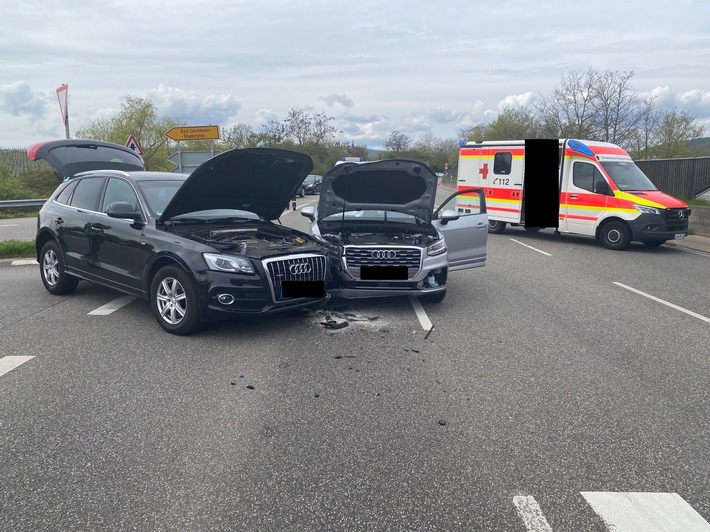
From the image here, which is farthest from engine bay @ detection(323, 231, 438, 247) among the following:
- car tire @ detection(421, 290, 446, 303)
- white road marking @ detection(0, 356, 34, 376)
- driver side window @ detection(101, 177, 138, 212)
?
white road marking @ detection(0, 356, 34, 376)

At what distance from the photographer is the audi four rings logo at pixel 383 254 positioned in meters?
6.70

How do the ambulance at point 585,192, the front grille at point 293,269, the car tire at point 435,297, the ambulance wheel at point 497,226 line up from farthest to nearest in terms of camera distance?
the ambulance wheel at point 497,226
the ambulance at point 585,192
the car tire at point 435,297
the front grille at point 293,269

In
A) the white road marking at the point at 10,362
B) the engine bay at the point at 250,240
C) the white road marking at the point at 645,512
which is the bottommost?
the white road marking at the point at 645,512

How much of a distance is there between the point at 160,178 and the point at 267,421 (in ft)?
13.6

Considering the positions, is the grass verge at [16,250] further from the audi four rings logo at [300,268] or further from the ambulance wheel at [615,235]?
the ambulance wheel at [615,235]

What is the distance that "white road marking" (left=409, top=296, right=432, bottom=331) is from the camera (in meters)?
6.46

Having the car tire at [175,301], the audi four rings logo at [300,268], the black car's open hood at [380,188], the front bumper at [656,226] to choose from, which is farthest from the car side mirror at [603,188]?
the car tire at [175,301]

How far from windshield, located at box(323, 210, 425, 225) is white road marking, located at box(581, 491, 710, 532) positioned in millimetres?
5247

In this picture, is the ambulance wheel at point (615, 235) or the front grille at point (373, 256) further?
the ambulance wheel at point (615, 235)

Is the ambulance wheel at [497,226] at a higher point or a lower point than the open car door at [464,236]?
lower

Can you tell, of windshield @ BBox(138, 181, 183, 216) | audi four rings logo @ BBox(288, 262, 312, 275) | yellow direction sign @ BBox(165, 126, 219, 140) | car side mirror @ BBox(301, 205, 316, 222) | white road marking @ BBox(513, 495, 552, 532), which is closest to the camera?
white road marking @ BBox(513, 495, 552, 532)

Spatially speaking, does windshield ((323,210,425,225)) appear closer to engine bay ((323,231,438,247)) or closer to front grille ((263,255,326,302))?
engine bay ((323,231,438,247))

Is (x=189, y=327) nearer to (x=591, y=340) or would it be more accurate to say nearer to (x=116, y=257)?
(x=116, y=257)

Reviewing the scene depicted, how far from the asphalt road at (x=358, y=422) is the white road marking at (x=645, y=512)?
0.04 ft
